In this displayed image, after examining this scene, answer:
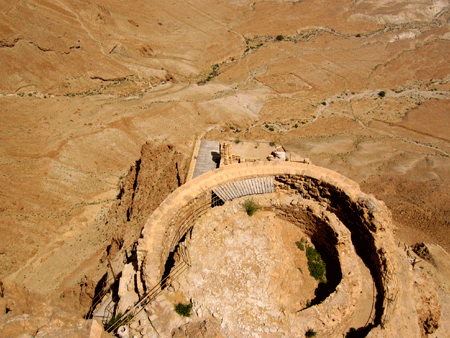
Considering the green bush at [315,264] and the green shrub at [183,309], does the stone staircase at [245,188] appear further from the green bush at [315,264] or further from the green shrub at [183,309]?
the green shrub at [183,309]

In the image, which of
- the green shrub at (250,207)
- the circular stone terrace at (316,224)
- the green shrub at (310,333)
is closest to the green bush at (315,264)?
the circular stone terrace at (316,224)

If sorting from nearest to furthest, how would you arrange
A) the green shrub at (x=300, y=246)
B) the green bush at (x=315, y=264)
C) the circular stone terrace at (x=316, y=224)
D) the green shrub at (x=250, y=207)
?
the circular stone terrace at (x=316, y=224)
the green bush at (x=315, y=264)
the green shrub at (x=250, y=207)
the green shrub at (x=300, y=246)

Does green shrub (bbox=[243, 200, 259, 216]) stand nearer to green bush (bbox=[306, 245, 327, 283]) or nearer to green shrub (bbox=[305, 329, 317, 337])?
green bush (bbox=[306, 245, 327, 283])

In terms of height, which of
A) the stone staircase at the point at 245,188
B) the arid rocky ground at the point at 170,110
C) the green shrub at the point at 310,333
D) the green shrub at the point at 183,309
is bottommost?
the green shrub at the point at 310,333

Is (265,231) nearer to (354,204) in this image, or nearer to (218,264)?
(218,264)

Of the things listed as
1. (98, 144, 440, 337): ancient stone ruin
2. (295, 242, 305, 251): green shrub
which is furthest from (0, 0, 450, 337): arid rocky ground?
(295, 242, 305, 251): green shrub

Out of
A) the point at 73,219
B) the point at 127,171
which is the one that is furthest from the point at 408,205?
the point at 73,219

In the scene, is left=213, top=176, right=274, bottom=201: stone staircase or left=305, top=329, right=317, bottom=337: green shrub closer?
left=305, top=329, right=317, bottom=337: green shrub
